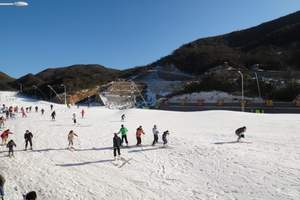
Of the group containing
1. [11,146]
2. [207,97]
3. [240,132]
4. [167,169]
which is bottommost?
[167,169]

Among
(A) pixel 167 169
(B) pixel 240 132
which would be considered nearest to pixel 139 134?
(A) pixel 167 169

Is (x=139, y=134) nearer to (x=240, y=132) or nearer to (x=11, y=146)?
(x=240, y=132)

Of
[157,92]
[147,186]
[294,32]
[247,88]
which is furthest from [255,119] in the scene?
[294,32]

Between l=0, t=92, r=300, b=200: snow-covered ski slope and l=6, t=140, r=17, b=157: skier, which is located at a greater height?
l=6, t=140, r=17, b=157: skier

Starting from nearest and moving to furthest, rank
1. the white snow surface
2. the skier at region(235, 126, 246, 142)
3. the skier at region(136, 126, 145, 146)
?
the skier at region(136, 126, 145, 146), the skier at region(235, 126, 246, 142), the white snow surface

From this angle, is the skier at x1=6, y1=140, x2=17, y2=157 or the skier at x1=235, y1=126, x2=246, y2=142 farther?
the skier at x1=235, y1=126, x2=246, y2=142

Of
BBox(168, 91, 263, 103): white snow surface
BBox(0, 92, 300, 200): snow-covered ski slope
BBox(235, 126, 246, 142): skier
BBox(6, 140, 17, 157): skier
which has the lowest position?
BBox(0, 92, 300, 200): snow-covered ski slope

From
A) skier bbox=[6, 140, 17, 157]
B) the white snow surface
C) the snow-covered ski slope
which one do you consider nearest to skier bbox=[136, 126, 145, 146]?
the snow-covered ski slope

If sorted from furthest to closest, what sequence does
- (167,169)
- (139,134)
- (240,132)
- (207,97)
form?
(207,97) → (240,132) → (139,134) → (167,169)

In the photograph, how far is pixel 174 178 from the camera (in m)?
17.0

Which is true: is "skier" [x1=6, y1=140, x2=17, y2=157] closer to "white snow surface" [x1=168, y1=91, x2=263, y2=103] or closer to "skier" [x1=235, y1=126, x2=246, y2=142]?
"skier" [x1=235, y1=126, x2=246, y2=142]

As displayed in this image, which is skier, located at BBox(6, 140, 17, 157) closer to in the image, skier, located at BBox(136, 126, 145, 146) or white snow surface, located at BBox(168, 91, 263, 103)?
skier, located at BBox(136, 126, 145, 146)

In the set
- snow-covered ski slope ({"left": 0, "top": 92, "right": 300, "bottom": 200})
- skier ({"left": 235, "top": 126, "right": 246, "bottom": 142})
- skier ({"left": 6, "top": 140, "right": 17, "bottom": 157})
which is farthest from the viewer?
skier ({"left": 235, "top": 126, "right": 246, "bottom": 142})

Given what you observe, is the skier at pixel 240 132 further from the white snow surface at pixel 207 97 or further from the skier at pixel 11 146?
the white snow surface at pixel 207 97
